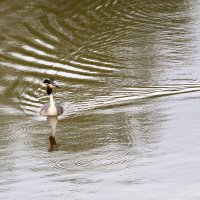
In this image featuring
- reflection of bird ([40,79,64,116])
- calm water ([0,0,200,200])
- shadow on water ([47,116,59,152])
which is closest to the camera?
calm water ([0,0,200,200])

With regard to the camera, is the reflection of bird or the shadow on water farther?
the reflection of bird

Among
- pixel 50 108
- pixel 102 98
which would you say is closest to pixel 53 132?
pixel 50 108

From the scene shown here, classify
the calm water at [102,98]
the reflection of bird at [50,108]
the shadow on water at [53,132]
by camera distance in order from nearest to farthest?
the calm water at [102,98] → the shadow on water at [53,132] → the reflection of bird at [50,108]

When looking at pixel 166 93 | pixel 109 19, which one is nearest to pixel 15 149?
pixel 166 93

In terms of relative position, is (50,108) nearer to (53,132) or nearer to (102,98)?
(53,132)

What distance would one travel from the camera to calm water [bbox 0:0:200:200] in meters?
12.5

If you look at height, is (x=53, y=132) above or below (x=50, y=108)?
below

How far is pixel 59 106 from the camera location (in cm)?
1597

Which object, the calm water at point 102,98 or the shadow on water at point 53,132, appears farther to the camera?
the shadow on water at point 53,132

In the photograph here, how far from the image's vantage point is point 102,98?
1644 centimetres

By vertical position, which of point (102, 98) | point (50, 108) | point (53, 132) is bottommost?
point (53, 132)

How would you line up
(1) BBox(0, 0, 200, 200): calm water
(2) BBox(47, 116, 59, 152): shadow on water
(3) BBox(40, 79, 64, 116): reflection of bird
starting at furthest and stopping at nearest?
(3) BBox(40, 79, 64, 116): reflection of bird
(2) BBox(47, 116, 59, 152): shadow on water
(1) BBox(0, 0, 200, 200): calm water

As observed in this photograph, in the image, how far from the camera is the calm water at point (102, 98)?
12.5 m

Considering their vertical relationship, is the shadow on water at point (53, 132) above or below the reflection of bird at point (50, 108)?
below
